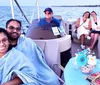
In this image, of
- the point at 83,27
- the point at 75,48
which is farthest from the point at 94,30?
the point at 75,48

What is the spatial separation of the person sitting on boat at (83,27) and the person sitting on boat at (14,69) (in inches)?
96.5

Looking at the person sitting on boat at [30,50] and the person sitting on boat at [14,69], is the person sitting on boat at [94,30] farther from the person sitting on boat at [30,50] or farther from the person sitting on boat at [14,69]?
the person sitting on boat at [14,69]

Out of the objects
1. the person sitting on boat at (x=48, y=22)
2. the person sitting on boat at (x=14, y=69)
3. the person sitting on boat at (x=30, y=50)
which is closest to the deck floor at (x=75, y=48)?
the person sitting on boat at (x=48, y=22)

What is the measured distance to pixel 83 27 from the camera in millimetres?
4176

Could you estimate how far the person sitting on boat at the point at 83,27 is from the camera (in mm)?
4020

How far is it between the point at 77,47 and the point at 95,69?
88.9 inches

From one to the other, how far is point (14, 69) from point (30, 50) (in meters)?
0.47

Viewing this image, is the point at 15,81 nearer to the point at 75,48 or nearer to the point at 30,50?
the point at 30,50

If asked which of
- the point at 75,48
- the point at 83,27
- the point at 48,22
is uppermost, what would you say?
the point at 48,22

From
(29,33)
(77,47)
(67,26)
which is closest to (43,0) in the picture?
(67,26)

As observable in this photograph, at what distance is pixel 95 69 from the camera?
68.4 inches

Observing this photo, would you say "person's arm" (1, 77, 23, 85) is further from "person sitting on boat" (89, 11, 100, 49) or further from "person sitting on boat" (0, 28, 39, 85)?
"person sitting on boat" (89, 11, 100, 49)

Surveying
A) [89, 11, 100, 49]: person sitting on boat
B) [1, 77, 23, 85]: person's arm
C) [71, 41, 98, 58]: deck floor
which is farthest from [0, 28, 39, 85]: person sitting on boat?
[89, 11, 100, 49]: person sitting on boat

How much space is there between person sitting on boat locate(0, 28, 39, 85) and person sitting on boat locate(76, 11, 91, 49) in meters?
2.45
